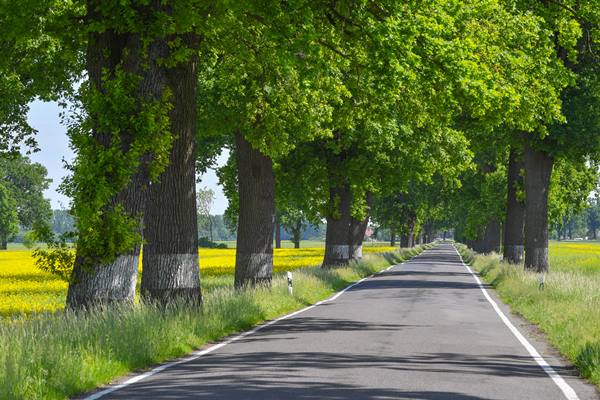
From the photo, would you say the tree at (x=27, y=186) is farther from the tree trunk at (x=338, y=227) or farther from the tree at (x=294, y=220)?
the tree trunk at (x=338, y=227)

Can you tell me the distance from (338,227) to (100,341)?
30.9 m

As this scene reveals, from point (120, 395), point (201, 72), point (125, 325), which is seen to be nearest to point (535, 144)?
point (201, 72)

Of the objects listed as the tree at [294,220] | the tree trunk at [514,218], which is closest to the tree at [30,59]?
the tree trunk at [514,218]

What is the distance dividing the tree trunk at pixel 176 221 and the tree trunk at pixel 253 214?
27.4 feet

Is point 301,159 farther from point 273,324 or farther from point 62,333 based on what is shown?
point 62,333

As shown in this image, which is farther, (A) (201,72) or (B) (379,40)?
(A) (201,72)

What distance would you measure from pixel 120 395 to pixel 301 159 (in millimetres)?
28068

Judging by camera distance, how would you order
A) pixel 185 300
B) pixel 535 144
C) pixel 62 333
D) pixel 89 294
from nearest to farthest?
1. pixel 62 333
2. pixel 89 294
3. pixel 185 300
4. pixel 535 144

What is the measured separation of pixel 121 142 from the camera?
48.2ft

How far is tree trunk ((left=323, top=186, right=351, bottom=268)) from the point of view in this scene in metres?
41.5

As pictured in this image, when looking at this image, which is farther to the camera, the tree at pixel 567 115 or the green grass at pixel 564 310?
the tree at pixel 567 115

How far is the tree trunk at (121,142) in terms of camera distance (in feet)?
47.8

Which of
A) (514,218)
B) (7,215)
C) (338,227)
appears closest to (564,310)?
(514,218)

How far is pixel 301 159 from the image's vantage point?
121 ft
